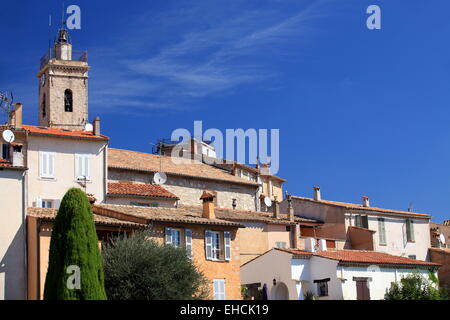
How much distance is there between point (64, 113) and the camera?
7244cm

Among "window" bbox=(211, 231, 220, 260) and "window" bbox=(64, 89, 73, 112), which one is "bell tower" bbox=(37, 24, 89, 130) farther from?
"window" bbox=(211, 231, 220, 260)

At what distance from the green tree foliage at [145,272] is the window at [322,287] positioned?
34.2 ft

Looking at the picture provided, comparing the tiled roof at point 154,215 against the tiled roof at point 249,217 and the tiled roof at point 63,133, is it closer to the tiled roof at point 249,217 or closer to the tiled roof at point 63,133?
the tiled roof at point 249,217

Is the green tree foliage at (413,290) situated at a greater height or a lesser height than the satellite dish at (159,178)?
lesser

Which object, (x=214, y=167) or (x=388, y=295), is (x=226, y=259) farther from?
(x=214, y=167)

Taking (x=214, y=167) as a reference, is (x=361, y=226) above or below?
below

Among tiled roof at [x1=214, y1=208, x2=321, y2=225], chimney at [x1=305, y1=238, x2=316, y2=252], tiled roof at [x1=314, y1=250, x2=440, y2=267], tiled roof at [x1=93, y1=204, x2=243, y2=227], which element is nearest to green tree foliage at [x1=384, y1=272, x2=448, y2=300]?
tiled roof at [x1=314, y1=250, x2=440, y2=267]

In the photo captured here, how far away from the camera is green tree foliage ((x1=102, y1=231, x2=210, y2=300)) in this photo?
112 ft

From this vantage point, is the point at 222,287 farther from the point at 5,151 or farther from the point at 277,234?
the point at 5,151

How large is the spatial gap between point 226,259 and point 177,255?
20.2 feet

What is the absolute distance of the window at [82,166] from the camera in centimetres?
5028

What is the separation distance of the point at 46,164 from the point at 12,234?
13304mm

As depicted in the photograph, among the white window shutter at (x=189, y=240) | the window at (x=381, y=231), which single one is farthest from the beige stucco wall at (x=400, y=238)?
the white window shutter at (x=189, y=240)
